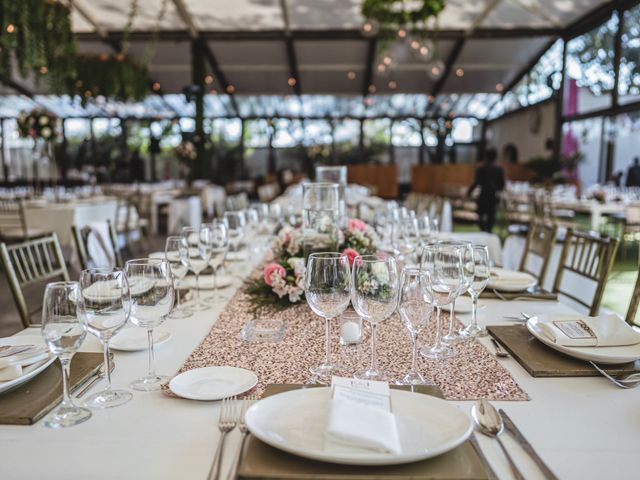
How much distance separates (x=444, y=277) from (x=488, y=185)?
A: 7.05 meters

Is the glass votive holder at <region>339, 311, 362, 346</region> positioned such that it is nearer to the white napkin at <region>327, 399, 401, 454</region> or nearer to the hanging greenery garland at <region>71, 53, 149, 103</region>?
the white napkin at <region>327, 399, 401, 454</region>

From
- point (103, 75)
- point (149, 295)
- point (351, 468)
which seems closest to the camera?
point (351, 468)

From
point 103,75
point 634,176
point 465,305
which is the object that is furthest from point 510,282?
point 634,176

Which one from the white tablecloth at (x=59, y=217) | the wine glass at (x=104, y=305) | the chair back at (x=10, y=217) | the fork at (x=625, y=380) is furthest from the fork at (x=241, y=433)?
the chair back at (x=10, y=217)

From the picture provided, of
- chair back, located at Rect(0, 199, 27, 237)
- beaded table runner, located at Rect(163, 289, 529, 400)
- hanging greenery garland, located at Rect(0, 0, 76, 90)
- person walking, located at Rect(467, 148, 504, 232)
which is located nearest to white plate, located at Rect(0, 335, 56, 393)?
beaded table runner, located at Rect(163, 289, 529, 400)

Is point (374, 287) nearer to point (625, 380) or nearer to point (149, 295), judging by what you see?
point (149, 295)

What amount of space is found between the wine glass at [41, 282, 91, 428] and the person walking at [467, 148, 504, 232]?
7.52 m

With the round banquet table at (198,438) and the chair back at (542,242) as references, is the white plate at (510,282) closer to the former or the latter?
the chair back at (542,242)

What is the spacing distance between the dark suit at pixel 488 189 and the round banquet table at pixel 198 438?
7.10 meters

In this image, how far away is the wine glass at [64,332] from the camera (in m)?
0.96

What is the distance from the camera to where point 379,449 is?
0.74 metres

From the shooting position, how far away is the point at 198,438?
908 mm

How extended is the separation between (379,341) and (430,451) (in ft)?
2.23

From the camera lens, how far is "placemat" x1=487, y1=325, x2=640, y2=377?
118cm
